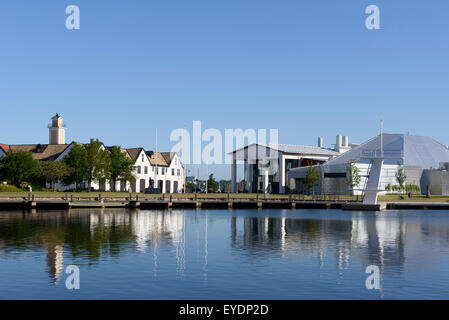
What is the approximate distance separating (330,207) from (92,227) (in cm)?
5521

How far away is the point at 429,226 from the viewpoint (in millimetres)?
61688

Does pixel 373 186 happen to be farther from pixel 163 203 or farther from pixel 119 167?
pixel 119 167

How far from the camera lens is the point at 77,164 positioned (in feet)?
380

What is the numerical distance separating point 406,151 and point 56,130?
9624 cm

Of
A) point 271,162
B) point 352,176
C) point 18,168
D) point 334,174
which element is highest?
point 271,162

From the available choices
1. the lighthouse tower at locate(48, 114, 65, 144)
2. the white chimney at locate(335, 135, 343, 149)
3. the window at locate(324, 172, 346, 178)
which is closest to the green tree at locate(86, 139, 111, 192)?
the lighthouse tower at locate(48, 114, 65, 144)

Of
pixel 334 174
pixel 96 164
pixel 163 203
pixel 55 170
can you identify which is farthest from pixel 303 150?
pixel 163 203

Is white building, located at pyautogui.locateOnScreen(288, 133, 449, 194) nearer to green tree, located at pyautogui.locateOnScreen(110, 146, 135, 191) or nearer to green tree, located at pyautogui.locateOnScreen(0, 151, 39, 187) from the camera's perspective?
green tree, located at pyautogui.locateOnScreen(110, 146, 135, 191)

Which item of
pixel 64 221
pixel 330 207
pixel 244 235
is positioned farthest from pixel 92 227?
pixel 330 207

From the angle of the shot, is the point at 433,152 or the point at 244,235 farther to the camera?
the point at 433,152

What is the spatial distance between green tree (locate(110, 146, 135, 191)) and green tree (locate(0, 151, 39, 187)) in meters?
16.8

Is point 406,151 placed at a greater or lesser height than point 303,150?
lesser

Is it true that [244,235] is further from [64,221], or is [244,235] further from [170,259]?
[64,221]
